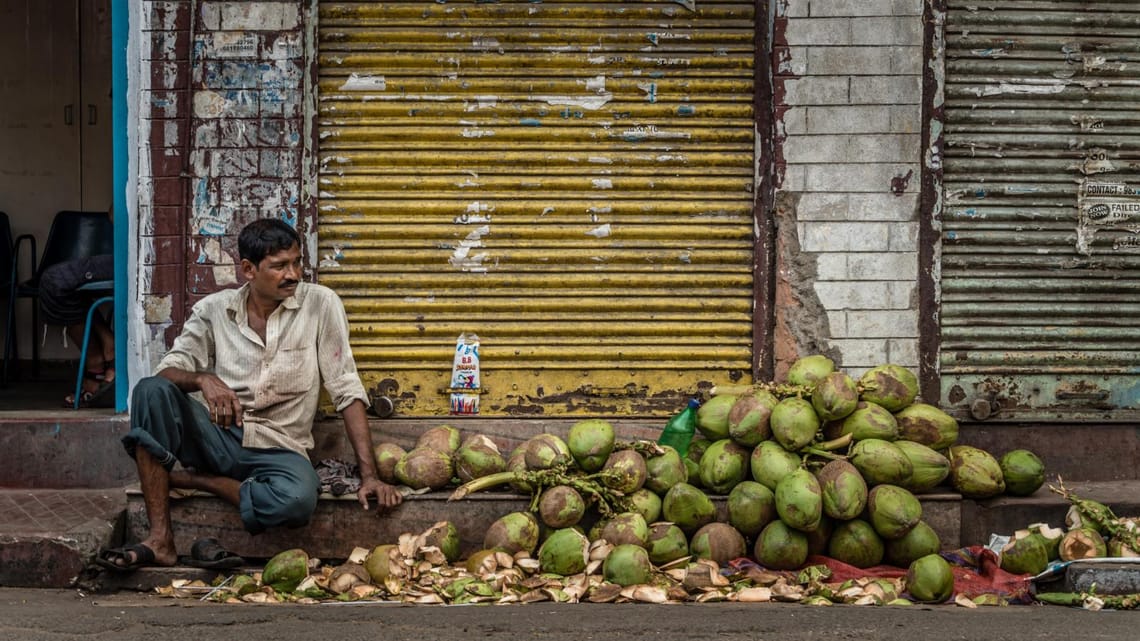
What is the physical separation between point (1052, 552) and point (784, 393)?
1.32 meters

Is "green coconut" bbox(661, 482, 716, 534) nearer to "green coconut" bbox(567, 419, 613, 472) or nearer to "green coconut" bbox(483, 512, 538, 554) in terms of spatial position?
"green coconut" bbox(567, 419, 613, 472)

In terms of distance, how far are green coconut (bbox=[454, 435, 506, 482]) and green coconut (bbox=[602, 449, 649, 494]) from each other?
542mm

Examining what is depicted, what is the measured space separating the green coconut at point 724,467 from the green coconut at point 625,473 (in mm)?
338

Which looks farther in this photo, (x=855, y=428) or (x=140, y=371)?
(x=140, y=371)

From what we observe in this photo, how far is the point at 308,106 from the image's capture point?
561 cm

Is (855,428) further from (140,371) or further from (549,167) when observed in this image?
(140,371)

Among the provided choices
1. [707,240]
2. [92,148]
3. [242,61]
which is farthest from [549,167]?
[92,148]

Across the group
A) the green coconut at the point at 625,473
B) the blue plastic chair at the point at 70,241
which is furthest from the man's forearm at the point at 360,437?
the blue plastic chair at the point at 70,241

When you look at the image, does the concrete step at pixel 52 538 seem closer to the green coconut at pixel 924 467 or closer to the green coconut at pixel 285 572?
the green coconut at pixel 285 572

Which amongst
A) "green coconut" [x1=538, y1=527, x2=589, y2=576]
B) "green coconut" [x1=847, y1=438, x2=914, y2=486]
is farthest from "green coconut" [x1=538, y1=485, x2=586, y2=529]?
"green coconut" [x1=847, y1=438, x2=914, y2=486]

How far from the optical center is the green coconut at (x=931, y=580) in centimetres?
431

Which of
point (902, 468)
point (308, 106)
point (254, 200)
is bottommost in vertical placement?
point (902, 468)

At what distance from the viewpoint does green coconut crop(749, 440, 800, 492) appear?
4.82 meters

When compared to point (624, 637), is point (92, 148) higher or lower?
higher
